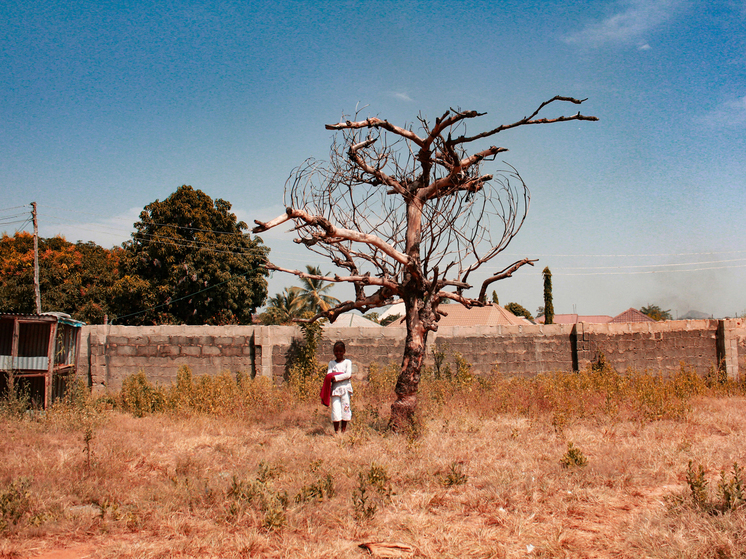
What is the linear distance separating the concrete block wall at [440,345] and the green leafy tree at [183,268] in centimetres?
1362

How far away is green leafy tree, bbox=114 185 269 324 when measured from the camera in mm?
24359

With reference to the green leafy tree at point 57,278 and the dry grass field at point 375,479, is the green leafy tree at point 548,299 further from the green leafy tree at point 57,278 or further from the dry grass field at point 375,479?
the green leafy tree at point 57,278

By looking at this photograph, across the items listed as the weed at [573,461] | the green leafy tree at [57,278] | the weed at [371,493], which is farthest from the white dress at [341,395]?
the green leafy tree at [57,278]

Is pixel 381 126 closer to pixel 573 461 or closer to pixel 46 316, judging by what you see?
pixel 573 461

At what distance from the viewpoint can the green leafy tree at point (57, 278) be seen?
2569 centimetres

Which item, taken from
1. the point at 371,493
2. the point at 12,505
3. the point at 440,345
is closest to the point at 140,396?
the point at 12,505

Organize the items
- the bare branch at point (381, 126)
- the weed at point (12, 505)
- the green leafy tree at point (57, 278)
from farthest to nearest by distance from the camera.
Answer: the green leafy tree at point (57, 278) → the bare branch at point (381, 126) → the weed at point (12, 505)

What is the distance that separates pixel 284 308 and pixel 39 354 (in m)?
29.7

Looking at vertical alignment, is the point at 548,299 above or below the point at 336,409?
above

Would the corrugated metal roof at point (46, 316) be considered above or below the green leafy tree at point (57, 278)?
below

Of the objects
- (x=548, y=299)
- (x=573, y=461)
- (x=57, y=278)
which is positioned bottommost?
(x=573, y=461)

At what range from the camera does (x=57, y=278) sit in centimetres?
2695

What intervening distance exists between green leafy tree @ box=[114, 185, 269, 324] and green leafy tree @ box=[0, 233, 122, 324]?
2.50 m

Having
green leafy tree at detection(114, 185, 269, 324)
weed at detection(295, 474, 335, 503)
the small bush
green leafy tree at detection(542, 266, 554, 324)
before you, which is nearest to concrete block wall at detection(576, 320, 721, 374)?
weed at detection(295, 474, 335, 503)
